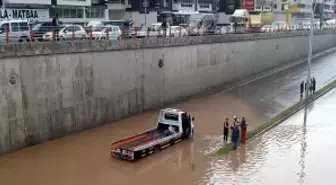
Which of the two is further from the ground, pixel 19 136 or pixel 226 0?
pixel 226 0

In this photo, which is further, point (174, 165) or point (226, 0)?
point (226, 0)

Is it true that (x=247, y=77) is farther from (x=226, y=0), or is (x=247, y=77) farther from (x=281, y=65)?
(x=226, y=0)

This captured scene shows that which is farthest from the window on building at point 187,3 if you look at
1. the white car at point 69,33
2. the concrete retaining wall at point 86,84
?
Answer: the white car at point 69,33

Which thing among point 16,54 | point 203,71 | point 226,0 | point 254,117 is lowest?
point 254,117

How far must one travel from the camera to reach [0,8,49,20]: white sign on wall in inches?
1468

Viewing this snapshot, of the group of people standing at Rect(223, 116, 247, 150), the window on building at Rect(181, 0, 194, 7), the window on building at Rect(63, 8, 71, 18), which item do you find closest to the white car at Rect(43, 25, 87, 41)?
the group of people standing at Rect(223, 116, 247, 150)

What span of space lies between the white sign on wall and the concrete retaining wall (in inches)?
614

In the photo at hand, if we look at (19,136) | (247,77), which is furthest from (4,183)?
(247,77)

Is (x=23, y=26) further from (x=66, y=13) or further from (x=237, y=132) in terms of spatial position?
(x=66, y=13)

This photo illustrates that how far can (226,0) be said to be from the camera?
78688 millimetres

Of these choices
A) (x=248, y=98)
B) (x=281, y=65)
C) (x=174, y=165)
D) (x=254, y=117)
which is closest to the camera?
(x=174, y=165)

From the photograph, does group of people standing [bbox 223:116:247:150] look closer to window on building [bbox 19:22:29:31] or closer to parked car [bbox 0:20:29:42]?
parked car [bbox 0:20:29:42]

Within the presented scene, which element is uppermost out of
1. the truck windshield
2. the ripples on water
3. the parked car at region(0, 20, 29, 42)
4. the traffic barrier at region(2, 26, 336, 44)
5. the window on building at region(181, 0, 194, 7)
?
the window on building at region(181, 0, 194, 7)

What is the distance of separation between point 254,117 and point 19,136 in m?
15.5
